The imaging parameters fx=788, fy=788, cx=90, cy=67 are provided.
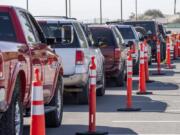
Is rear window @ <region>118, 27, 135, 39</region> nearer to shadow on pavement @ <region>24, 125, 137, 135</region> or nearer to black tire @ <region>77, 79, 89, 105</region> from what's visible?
black tire @ <region>77, 79, 89, 105</region>

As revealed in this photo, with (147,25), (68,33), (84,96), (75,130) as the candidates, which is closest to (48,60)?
(75,130)

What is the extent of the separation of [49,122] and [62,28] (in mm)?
4227

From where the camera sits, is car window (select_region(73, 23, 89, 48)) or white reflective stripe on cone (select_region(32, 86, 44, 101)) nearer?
white reflective stripe on cone (select_region(32, 86, 44, 101))

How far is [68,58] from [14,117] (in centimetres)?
677

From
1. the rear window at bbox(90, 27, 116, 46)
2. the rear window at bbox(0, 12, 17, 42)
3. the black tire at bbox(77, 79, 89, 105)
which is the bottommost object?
the black tire at bbox(77, 79, 89, 105)

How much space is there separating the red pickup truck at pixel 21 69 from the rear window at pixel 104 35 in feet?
28.1

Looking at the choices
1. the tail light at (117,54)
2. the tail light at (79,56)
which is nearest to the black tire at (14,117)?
the tail light at (79,56)

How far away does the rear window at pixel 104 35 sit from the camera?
872 inches

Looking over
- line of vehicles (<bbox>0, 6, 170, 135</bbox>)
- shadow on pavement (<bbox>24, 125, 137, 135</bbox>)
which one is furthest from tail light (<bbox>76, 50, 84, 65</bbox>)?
shadow on pavement (<bbox>24, 125, 137, 135</bbox>)

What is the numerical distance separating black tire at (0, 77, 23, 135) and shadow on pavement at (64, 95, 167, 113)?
20.0ft

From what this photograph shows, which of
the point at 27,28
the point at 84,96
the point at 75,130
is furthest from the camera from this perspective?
the point at 84,96

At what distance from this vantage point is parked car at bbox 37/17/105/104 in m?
16.6

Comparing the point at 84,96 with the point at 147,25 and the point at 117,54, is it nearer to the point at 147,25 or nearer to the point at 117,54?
the point at 117,54

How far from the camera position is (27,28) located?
11.8 meters
